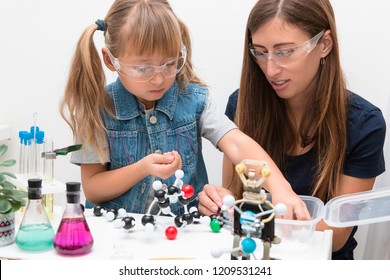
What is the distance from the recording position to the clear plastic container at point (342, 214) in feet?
2.84

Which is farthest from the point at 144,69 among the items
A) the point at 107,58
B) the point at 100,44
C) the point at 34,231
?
the point at 100,44

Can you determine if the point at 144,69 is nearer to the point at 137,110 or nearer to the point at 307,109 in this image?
the point at 137,110

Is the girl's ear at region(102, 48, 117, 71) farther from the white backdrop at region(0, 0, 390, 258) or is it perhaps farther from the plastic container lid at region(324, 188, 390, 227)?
the plastic container lid at region(324, 188, 390, 227)

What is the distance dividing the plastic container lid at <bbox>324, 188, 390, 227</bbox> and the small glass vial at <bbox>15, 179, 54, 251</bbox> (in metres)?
0.50

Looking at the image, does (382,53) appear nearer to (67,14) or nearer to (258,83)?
(258,83)

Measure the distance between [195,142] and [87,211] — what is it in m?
0.34

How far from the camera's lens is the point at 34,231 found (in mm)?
855

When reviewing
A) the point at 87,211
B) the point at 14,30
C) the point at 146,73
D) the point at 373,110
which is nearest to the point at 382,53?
the point at 373,110

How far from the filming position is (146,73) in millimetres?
1080

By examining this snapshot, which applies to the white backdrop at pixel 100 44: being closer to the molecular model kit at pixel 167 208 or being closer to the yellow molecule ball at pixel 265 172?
the molecular model kit at pixel 167 208

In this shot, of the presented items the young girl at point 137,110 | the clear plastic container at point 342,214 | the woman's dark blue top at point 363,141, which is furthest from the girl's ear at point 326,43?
the clear plastic container at point 342,214

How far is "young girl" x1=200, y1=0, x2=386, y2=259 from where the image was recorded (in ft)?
3.75

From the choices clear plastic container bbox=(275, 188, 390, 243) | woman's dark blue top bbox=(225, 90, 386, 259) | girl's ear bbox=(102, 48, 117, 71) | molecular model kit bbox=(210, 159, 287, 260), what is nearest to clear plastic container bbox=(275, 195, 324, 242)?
clear plastic container bbox=(275, 188, 390, 243)

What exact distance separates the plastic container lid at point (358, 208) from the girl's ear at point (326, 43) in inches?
15.6
